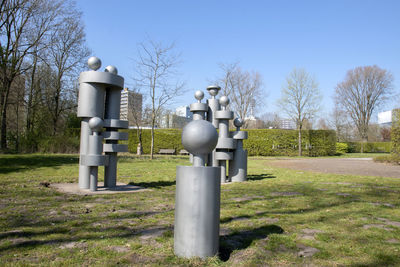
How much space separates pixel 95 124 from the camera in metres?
6.71

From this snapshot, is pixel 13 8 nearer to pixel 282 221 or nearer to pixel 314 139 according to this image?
pixel 282 221

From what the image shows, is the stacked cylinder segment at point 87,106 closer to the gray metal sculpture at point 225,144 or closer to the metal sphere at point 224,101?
the gray metal sculpture at point 225,144

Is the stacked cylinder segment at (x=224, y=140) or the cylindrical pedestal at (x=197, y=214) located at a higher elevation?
the stacked cylinder segment at (x=224, y=140)

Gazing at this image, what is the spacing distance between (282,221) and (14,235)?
3.68 metres

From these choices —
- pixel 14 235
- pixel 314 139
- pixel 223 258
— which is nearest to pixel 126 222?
pixel 14 235

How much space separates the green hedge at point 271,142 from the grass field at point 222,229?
Result: 21131 millimetres

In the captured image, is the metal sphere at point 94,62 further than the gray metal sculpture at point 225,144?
No

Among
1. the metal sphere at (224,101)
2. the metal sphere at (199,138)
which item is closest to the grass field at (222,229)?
the metal sphere at (199,138)

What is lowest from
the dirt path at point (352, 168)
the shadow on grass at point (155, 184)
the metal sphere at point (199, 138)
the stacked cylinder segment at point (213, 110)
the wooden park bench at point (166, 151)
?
the shadow on grass at point (155, 184)

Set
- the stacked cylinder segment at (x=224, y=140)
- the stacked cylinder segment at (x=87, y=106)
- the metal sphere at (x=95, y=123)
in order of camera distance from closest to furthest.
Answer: the metal sphere at (x=95, y=123)
the stacked cylinder segment at (x=87, y=106)
the stacked cylinder segment at (x=224, y=140)

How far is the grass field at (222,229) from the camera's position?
290cm

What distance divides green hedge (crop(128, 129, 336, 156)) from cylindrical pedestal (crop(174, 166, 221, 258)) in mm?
24648

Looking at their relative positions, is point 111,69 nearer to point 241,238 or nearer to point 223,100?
point 223,100

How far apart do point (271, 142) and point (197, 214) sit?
27.1 m
